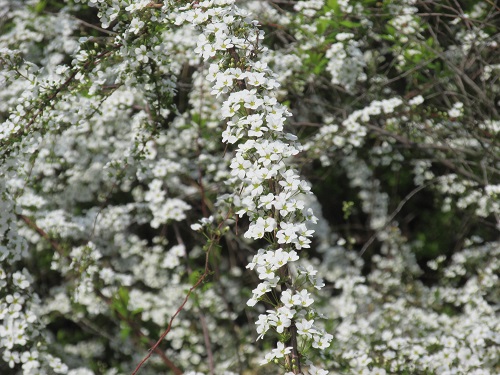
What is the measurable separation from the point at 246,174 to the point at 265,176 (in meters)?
0.09

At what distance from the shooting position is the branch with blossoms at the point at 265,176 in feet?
6.52

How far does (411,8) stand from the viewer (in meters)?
3.86

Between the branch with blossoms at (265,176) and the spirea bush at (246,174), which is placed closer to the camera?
the branch with blossoms at (265,176)

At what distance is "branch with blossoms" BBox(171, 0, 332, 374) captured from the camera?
6.52ft

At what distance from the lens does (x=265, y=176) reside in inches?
80.0

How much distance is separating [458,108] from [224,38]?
7.18 ft

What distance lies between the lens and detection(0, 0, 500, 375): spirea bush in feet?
7.30

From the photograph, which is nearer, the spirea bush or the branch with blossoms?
the branch with blossoms

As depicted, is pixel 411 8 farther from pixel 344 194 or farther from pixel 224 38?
pixel 344 194

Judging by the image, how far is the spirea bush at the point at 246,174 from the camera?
2.22 metres

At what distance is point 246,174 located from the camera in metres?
2.09

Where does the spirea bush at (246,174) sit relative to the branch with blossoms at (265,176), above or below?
below

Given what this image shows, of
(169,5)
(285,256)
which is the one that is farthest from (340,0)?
(285,256)

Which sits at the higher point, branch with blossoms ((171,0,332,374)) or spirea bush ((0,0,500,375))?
branch with blossoms ((171,0,332,374))
